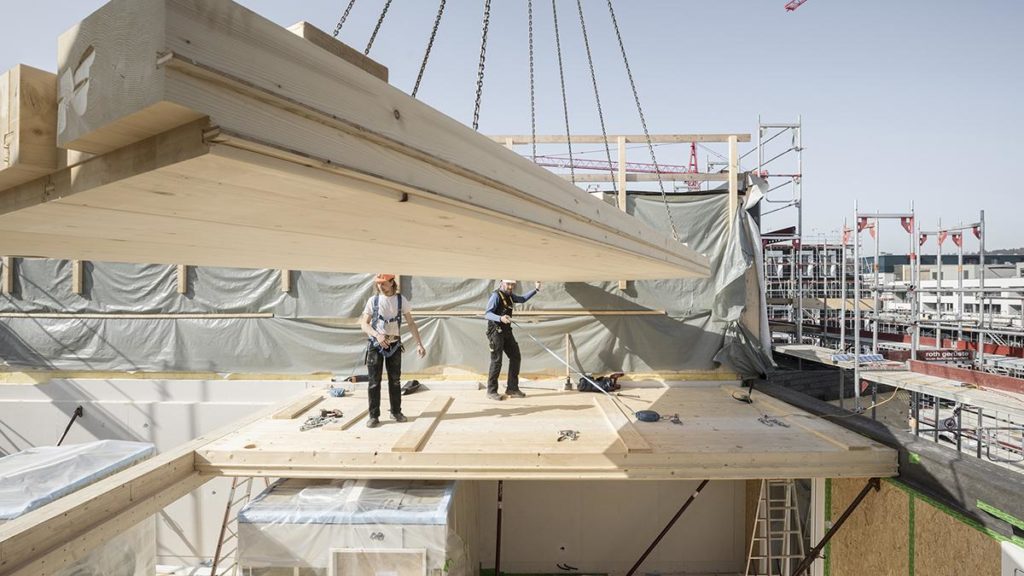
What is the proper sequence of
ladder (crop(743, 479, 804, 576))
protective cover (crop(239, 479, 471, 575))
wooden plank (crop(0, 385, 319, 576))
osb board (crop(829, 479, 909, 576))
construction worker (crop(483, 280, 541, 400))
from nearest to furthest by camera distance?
wooden plank (crop(0, 385, 319, 576))
protective cover (crop(239, 479, 471, 575))
osb board (crop(829, 479, 909, 576))
ladder (crop(743, 479, 804, 576))
construction worker (crop(483, 280, 541, 400))

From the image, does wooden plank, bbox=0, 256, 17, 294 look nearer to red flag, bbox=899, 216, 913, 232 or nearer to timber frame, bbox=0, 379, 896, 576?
timber frame, bbox=0, 379, 896, 576

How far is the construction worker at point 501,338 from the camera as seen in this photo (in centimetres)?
557

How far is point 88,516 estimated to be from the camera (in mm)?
2967

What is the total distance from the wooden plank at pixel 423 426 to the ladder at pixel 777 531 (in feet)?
10.9

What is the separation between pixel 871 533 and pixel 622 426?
7.40ft

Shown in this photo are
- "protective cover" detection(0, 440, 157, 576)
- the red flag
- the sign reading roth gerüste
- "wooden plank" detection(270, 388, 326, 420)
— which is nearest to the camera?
"protective cover" detection(0, 440, 157, 576)

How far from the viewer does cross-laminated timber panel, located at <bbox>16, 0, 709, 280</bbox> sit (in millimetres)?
676

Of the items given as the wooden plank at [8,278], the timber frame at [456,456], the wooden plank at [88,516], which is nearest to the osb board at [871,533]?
the timber frame at [456,456]

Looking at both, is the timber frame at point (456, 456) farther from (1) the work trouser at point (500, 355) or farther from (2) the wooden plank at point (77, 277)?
(2) the wooden plank at point (77, 277)

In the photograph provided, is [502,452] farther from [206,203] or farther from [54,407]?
[54,407]

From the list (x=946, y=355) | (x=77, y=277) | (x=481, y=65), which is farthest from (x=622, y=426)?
(x=77, y=277)

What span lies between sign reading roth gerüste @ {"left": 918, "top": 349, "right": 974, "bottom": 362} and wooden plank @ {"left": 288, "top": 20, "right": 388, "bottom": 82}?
9.49 metres

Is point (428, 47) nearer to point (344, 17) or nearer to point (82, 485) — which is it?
point (344, 17)

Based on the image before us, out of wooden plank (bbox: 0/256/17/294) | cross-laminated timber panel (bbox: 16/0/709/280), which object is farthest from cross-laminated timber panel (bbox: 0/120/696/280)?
wooden plank (bbox: 0/256/17/294)
